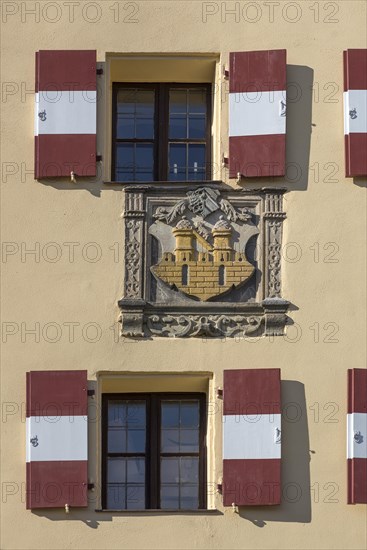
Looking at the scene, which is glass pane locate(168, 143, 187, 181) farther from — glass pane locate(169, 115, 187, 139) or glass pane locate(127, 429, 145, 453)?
glass pane locate(127, 429, 145, 453)

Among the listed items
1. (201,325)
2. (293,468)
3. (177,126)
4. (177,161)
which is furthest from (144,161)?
(293,468)

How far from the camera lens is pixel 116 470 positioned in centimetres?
1970

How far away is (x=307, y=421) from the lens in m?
19.3

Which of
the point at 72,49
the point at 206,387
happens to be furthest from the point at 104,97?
the point at 206,387

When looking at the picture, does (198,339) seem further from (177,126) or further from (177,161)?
(177,126)

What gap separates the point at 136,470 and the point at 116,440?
306 millimetres

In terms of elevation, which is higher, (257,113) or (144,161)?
(257,113)

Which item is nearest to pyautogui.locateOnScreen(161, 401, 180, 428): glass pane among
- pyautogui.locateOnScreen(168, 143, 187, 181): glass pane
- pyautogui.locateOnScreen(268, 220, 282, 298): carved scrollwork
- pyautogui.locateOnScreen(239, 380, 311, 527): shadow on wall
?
pyautogui.locateOnScreen(239, 380, 311, 527): shadow on wall

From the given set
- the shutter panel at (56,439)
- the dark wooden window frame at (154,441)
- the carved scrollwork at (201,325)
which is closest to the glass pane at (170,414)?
the dark wooden window frame at (154,441)

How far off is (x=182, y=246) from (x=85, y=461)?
2007 millimetres

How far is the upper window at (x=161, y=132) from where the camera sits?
20.3 meters

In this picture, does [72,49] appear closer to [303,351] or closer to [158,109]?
[158,109]

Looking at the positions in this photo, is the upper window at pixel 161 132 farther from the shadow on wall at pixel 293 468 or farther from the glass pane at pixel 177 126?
the shadow on wall at pixel 293 468

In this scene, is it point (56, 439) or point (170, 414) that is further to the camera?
point (170, 414)
